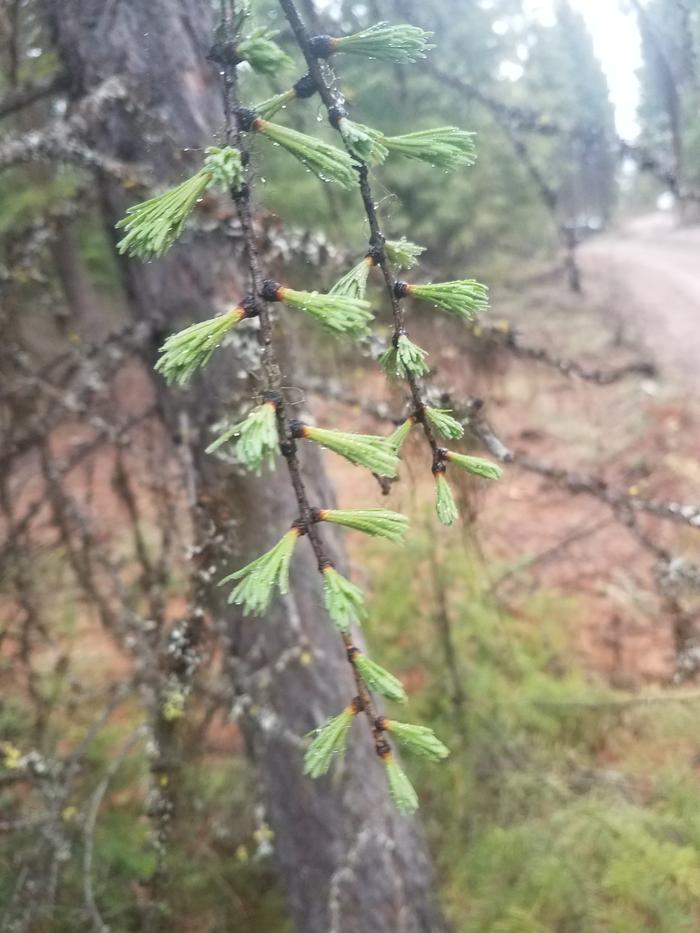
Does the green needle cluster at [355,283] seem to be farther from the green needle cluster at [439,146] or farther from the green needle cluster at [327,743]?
the green needle cluster at [327,743]

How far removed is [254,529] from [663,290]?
53.2 ft

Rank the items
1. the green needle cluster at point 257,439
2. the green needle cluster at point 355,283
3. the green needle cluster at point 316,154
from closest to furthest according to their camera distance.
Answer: the green needle cluster at point 257,439, the green needle cluster at point 316,154, the green needle cluster at point 355,283

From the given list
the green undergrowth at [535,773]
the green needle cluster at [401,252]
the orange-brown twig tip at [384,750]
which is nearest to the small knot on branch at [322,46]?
the green needle cluster at [401,252]

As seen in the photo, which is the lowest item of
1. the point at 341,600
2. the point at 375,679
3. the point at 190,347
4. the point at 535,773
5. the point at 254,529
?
the point at 535,773

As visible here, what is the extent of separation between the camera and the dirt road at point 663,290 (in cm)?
1106

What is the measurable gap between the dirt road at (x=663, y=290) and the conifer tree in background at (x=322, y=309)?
32.3 ft

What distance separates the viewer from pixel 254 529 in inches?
92.9

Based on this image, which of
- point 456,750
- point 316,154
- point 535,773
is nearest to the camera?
point 316,154

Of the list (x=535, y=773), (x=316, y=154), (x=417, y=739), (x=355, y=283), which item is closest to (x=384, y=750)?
(x=417, y=739)

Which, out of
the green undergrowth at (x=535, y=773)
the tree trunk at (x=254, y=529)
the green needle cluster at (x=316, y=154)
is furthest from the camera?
the green undergrowth at (x=535, y=773)

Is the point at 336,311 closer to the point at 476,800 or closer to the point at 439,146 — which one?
the point at 439,146

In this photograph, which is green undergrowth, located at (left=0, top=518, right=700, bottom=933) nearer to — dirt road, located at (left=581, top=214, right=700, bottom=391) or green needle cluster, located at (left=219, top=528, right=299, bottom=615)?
green needle cluster, located at (left=219, top=528, right=299, bottom=615)

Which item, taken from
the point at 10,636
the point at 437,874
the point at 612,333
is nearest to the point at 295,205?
the point at 10,636

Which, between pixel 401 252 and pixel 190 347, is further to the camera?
pixel 401 252
